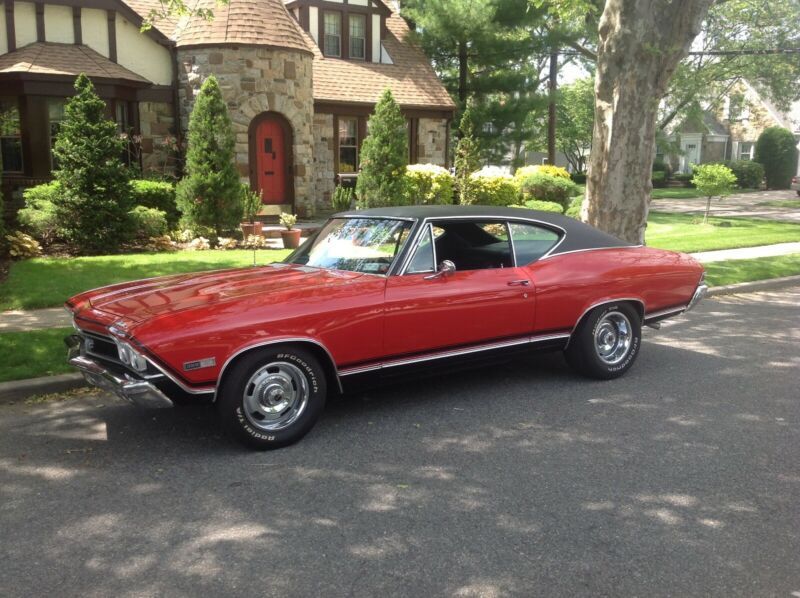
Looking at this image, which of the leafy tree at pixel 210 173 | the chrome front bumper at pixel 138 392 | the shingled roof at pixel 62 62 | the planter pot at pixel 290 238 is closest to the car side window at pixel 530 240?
the chrome front bumper at pixel 138 392

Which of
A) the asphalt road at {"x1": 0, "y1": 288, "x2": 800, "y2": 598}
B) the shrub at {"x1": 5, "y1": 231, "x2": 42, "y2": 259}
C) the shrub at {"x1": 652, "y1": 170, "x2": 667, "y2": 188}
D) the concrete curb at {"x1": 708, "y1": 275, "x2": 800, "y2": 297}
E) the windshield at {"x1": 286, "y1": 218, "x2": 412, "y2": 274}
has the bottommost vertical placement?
the asphalt road at {"x1": 0, "y1": 288, "x2": 800, "y2": 598}

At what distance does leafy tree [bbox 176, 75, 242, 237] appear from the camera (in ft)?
46.8

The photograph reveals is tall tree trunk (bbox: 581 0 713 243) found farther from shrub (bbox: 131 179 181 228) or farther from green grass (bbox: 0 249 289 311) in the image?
shrub (bbox: 131 179 181 228)

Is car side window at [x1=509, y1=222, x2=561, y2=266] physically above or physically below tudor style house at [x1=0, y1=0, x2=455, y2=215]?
below

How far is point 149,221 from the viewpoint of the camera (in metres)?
14.0

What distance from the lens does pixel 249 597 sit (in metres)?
3.03

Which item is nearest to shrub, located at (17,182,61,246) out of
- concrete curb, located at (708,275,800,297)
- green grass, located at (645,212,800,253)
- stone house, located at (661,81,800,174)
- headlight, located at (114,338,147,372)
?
headlight, located at (114,338,147,372)

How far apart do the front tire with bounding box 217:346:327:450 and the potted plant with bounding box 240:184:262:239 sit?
10336 mm

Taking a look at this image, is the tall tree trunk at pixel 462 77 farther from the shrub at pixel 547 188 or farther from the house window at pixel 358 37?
the shrub at pixel 547 188

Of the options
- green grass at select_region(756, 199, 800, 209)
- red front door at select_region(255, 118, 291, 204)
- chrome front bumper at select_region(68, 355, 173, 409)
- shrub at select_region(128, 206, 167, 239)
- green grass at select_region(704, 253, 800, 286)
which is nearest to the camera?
chrome front bumper at select_region(68, 355, 173, 409)

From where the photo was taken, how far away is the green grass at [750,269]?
11.3m

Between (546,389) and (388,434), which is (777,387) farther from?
(388,434)

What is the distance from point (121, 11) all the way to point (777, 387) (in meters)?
16.7

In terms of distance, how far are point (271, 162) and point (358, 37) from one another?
630 centimetres
